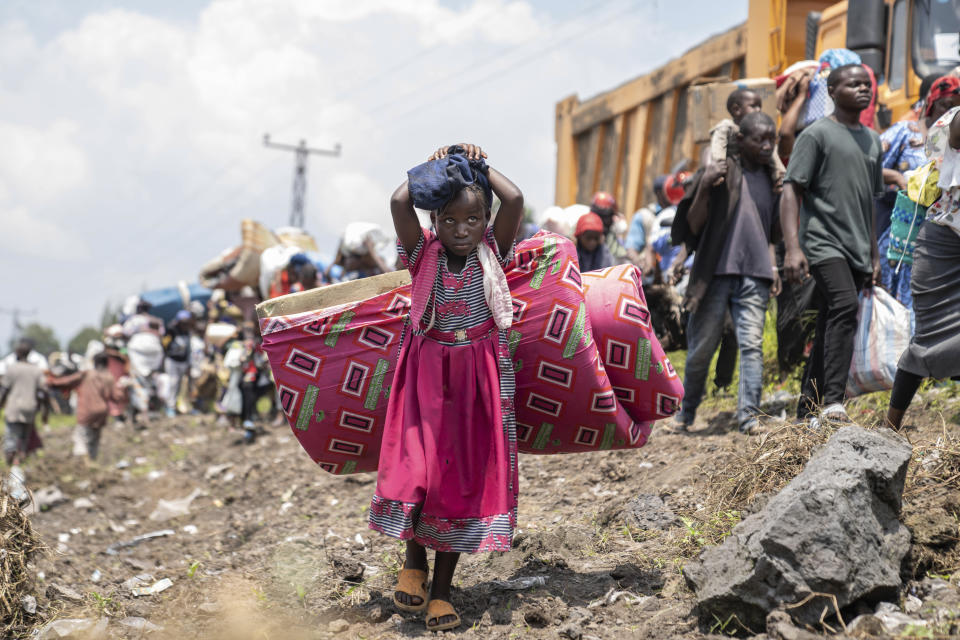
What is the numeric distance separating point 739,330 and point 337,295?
8.77ft

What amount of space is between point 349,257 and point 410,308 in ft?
22.7

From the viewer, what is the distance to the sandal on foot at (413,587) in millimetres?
3547

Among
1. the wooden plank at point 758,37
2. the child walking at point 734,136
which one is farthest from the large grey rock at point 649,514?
the wooden plank at point 758,37

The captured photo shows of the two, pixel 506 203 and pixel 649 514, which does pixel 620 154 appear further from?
pixel 506 203

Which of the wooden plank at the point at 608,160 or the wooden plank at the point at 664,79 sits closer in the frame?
the wooden plank at the point at 664,79

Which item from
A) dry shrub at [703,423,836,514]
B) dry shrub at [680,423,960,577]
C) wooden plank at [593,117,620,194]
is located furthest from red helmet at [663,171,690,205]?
dry shrub at [703,423,836,514]

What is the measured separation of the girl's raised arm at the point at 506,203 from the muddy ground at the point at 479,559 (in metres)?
1.41

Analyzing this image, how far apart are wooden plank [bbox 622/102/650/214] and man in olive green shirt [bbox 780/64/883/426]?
660cm

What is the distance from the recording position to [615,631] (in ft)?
10.9

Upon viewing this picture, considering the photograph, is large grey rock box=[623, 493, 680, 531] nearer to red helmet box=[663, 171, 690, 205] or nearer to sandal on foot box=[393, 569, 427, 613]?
sandal on foot box=[393, 569, 427, 613]

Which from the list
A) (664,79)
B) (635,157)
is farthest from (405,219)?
(635,157)

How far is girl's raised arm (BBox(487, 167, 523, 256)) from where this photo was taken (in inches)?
137

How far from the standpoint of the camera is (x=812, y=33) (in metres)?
8.28

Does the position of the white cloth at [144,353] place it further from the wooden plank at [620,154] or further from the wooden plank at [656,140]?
the wooden plank at [656,140]
